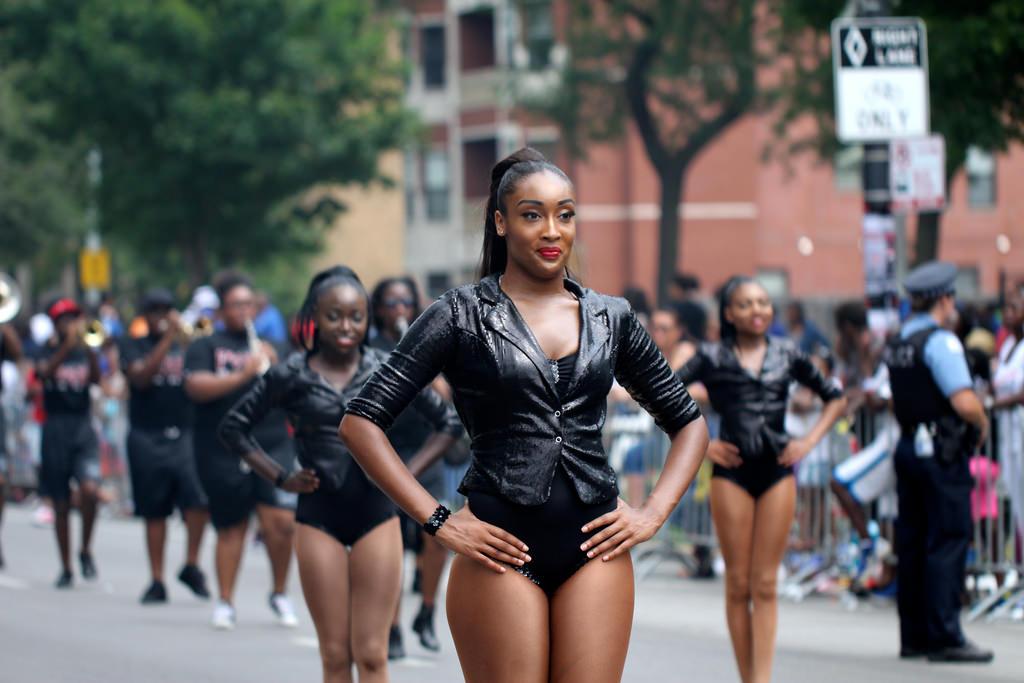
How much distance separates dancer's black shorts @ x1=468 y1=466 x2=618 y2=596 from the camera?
5078 mm

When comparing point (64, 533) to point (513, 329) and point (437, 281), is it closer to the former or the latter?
point (513, 329)

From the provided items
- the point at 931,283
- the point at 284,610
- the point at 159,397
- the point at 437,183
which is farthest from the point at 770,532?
the point at 437,183

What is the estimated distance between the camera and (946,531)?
406 inches

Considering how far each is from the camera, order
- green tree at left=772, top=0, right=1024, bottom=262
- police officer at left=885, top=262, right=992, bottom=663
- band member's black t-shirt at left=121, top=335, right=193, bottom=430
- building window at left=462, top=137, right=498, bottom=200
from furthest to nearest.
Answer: building window at left=462, top=137, right=498, bottom=200 < green tree at left=772, top=0, right=1024, bottom=262 < band member's black t-shirt at left=121, top=335, right=193, bottom=430 < police officer at left=885, top=262, right=992, bottom=663

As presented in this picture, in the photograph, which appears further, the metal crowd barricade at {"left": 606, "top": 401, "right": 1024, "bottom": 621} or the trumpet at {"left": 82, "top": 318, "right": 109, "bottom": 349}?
the trumpet at {"left": 82, "top": 318, "right": 109, "bottom": 349}

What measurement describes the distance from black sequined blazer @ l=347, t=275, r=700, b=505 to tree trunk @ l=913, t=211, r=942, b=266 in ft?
56.6

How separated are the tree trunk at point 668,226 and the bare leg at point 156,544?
17518 mm

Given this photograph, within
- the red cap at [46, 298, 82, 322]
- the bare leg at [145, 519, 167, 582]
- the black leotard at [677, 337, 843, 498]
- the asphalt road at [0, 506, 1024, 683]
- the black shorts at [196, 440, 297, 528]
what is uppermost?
the red cap at [46, 298, 82, 322]

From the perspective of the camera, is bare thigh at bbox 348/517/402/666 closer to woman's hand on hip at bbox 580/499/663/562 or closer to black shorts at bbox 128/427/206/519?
woman's hand on hip at bbox 580/499/663/562

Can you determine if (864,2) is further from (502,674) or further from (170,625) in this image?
(502,674)

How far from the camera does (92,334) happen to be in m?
15.2

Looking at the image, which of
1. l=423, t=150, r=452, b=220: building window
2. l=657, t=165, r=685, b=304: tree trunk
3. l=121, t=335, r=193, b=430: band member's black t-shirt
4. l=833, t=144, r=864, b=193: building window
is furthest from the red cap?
l=423, t=150, r=452, b=220: building window

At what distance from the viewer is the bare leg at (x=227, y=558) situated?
39.4ft

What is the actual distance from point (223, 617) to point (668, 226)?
2002 centimetres
